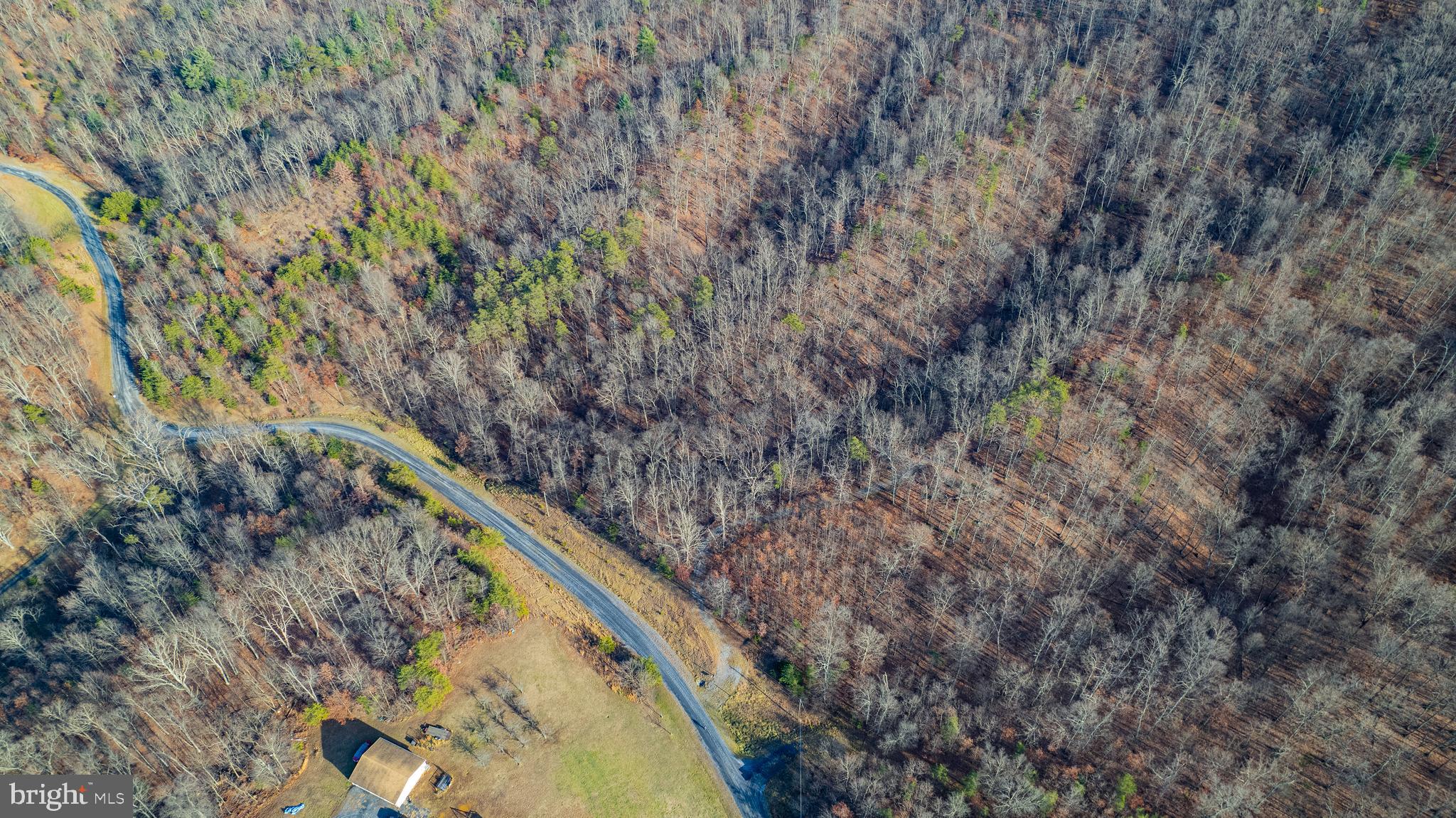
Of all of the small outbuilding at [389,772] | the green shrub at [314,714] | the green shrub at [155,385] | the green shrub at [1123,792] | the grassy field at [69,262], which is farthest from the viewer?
the grassy field at [69,262]

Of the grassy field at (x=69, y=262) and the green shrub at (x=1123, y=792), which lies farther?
the grassy field at (x=69, y=262)

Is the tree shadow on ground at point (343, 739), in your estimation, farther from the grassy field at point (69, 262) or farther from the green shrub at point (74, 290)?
the green shrub at point (74, 290)

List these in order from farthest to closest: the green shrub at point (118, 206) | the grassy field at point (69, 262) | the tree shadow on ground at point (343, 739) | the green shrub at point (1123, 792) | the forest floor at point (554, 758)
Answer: the green shrub at point (118, 206) < the grassy field at point (69, 262) < the tree shadow on ground at point (343, 739) < the forest floor at point (554, 758) < the green shrub at point (1123, 792)

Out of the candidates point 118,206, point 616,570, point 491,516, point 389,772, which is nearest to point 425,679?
point 389,772

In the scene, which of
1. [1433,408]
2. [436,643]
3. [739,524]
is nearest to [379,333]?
[436,643]

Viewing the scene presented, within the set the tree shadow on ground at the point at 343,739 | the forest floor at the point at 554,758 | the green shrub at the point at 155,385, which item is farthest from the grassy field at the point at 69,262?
the forest floor at the point at 554,758

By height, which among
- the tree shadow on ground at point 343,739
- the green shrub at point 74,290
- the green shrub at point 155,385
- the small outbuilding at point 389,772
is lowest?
the tree shadow on ground at point 343,739

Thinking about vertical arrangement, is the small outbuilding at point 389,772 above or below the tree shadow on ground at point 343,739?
above

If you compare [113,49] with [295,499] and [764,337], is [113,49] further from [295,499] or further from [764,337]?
[764,337]
